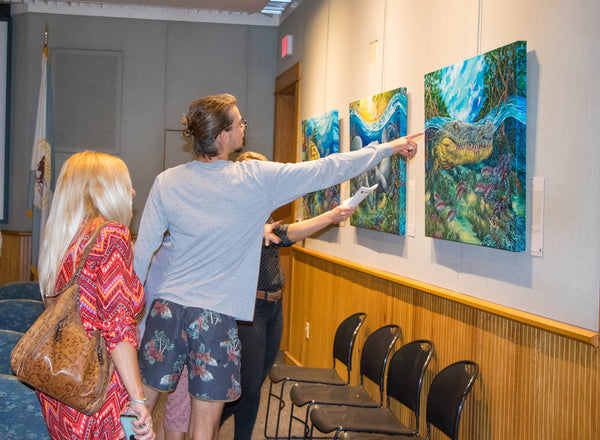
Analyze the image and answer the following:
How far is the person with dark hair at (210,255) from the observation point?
7.36ft

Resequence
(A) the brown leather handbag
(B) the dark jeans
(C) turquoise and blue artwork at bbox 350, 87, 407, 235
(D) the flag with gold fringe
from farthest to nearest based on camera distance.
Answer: (D) the flag with gold fringe < (C) turquoise and blue artwork at bbox 350, 87, 407, 235 < (B) the dark jeans < (A) the brown leather handbag

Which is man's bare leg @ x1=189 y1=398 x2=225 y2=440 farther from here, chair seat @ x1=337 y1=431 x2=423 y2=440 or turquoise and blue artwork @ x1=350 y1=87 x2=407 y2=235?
turquoise and blue artwork @ x1=350 y1=87 x2=407 y2=235

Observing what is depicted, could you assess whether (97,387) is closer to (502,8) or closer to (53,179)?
(502,8)

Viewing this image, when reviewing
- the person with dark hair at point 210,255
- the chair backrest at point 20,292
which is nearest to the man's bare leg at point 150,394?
the person with dark hair at point 210,255

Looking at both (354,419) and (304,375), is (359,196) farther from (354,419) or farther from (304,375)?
(304,375)

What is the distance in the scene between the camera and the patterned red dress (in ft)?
5.61

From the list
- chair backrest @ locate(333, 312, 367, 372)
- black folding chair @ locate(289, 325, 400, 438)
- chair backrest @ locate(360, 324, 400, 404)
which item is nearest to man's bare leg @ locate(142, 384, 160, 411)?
black folding chair @ locate(289, 325, 400, 438)

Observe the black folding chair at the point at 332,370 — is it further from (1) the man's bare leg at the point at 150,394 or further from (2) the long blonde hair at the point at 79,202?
(2) the long blonde hair at the point at 79,202

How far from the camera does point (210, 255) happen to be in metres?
2.28

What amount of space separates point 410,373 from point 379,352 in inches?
15.7

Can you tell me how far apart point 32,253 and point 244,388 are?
4568mm

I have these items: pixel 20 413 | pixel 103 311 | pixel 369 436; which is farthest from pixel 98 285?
pixel 369 436

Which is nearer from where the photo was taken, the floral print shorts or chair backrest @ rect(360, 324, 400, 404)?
the floral print shorts

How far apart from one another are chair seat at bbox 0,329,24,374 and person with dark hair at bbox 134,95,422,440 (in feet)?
2.11
